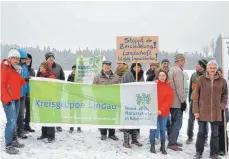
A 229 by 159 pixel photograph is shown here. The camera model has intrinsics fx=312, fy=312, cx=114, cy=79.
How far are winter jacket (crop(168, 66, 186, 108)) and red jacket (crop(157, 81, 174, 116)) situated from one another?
42cm

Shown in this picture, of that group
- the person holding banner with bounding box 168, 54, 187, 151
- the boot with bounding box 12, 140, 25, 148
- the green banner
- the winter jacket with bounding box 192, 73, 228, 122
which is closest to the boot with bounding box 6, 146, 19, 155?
the boot with bounding box 12, 140, 25, 148

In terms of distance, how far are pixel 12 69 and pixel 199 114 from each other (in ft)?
15.0

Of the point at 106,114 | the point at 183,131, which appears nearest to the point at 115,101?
the point at 106,114

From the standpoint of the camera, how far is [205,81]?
7473 millimetres

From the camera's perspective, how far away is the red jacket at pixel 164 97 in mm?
7758

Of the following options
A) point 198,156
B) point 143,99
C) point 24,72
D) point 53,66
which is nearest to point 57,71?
point 53,66

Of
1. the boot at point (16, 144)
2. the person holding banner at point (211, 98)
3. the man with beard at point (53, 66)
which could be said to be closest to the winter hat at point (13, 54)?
the man with beard at point (53, 66)

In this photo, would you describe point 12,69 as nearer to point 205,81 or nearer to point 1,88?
point 1,88

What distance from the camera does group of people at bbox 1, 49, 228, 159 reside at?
715 cm

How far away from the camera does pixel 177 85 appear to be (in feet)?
26.8

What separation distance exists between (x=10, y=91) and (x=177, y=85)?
13.7 feet

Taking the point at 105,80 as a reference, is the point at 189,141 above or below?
below

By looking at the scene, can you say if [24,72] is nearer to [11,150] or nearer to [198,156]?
[11,150]

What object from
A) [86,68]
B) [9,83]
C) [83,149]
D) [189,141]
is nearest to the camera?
[9,83]
